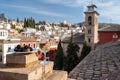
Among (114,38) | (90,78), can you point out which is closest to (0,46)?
(114,38)

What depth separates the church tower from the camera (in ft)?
121

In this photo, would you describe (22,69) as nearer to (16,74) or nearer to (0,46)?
(16,74)

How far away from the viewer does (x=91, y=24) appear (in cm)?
3731

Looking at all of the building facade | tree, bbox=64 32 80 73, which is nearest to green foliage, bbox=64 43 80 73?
tree, bbox=64 32 80 73

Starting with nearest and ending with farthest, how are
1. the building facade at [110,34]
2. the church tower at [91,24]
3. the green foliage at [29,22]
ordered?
the building facade at [110,34]
the church tower at [91,24]
the green foliage at [29,22]

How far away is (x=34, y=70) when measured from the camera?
2.11 meters

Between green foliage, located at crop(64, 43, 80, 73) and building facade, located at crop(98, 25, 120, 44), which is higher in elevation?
building facade, located at crop(98, 25, 120, 44)

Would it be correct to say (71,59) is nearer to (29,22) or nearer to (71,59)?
(71,59)

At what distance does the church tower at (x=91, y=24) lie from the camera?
36812 mm

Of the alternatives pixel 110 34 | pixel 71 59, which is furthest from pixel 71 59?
pixel 110 34

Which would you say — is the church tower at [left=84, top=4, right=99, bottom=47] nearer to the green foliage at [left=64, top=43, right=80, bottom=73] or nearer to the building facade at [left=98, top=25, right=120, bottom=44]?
the green foliage at [left=64, top=43, right=80, bottom=73]

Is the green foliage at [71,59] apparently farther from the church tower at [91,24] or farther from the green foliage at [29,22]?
the green foliage at [29,22]

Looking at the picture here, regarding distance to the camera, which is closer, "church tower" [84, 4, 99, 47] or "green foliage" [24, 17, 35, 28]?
"church tower" [84, 4, 99, 47]

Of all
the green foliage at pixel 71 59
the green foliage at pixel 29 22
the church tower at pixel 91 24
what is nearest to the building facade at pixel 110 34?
the green foliage at pixel 71 59
